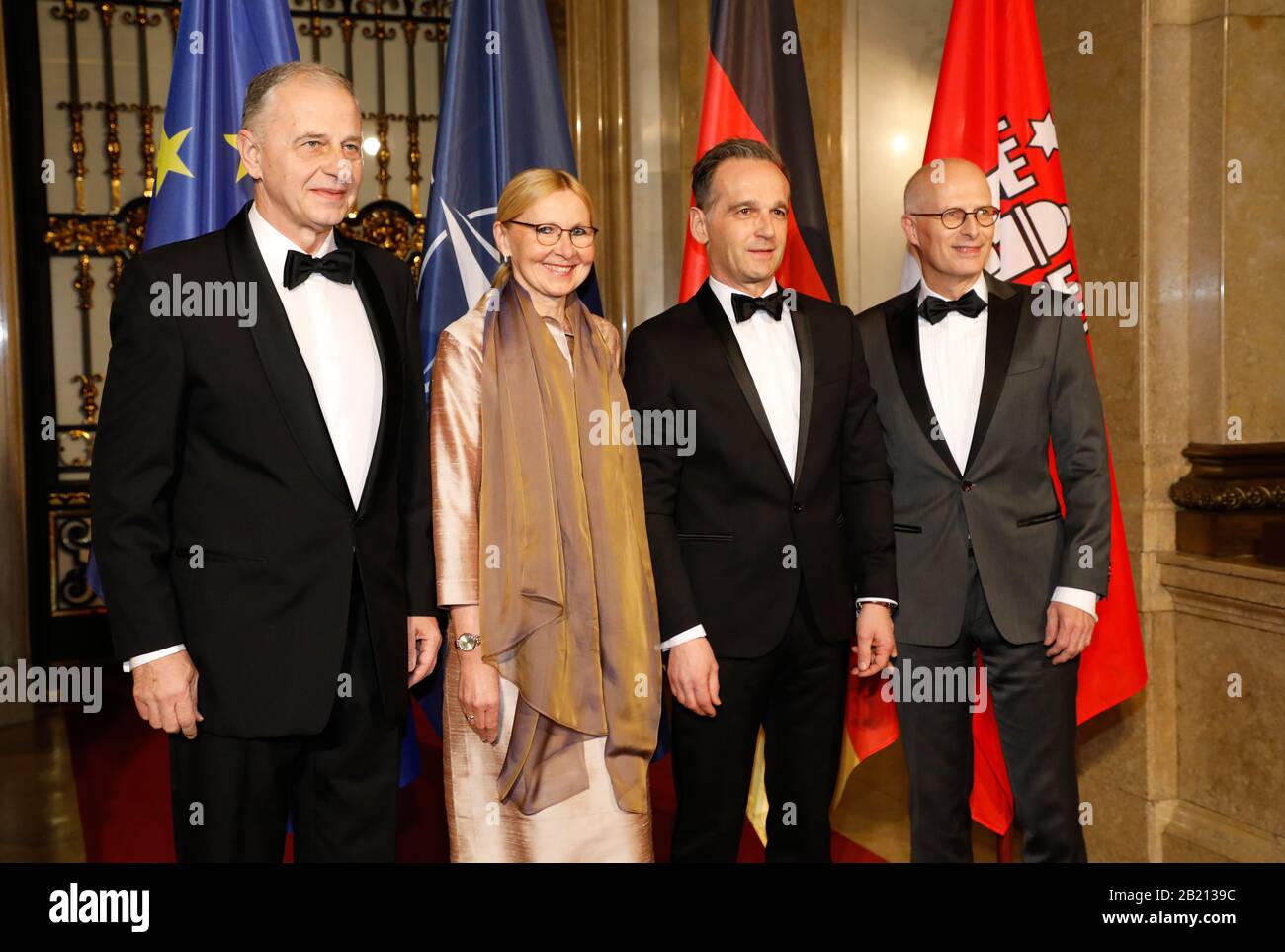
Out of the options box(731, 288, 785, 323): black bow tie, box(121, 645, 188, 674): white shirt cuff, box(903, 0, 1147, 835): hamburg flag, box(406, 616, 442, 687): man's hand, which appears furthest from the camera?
box(903, 0, 1147, 835): hamburg flag

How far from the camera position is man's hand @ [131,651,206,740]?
82.1 inches

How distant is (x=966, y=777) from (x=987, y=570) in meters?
0.50

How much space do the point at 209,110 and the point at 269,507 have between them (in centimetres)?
140

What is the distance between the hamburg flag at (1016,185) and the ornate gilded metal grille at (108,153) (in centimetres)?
361

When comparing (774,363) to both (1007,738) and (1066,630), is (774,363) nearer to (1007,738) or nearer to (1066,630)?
(1066,630)

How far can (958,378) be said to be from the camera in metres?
2.72

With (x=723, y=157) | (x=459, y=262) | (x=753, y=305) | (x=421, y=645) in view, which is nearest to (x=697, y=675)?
(x=421, y=645)

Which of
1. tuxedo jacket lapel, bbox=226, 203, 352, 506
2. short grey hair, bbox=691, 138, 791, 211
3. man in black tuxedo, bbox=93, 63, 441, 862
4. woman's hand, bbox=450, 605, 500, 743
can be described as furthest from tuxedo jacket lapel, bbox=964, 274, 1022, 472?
tuxedo jacket lapel, bbox=226, 203, 352, 506

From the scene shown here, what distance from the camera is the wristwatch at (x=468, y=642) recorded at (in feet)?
7.80

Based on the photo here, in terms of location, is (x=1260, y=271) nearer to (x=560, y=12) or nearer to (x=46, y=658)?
(x=560, y=12)

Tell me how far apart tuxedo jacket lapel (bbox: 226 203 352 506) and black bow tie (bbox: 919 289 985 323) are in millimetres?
1360

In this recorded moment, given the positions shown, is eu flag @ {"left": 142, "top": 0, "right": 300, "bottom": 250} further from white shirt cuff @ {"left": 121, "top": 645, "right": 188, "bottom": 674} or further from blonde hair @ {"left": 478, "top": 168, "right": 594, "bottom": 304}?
white shirt cuff @ {"left": 121, "top": 645, "right": 188, "bottom": 674}

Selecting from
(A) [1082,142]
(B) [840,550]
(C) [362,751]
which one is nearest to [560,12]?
(A) [1082,142]

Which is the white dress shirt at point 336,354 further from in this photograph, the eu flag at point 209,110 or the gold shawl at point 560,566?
the eu flag at point 209,110
